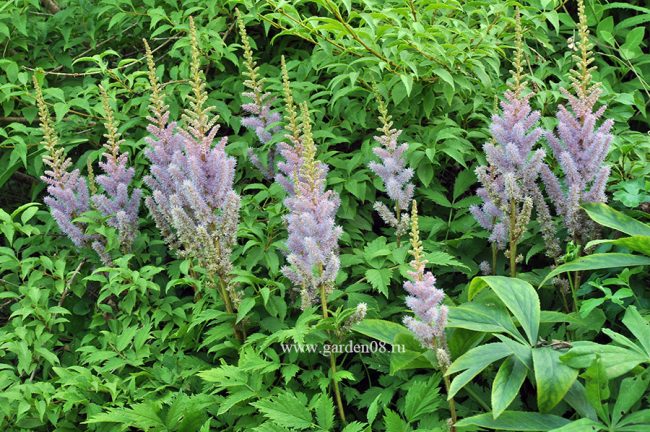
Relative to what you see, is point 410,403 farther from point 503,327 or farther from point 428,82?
point 428,82

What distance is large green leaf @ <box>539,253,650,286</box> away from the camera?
3.01 metres

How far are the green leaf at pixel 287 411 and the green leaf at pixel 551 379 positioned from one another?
0.90 meters

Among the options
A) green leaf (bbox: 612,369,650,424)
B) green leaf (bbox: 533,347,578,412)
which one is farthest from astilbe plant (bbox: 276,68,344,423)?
green leaf (bbox: 612,369,650,424)

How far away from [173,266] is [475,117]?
73.4 inches

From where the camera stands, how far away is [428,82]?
160 inches

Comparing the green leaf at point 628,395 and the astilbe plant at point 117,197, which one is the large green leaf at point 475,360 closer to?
the green leaf at point 628,395

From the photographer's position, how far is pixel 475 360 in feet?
8.77

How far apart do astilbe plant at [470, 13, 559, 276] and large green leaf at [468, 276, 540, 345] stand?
1.38 feet

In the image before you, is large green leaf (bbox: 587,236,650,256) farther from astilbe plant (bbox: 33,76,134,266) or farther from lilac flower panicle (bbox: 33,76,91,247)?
lilac flower panicle (bbox: 33,76,91,247)

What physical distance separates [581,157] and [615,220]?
308 millimetres

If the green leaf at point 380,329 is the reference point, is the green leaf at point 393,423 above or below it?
below

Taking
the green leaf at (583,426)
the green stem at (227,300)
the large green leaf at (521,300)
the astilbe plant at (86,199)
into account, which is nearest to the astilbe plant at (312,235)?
the green stem at (227,300)

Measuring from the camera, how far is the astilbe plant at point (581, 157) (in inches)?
125

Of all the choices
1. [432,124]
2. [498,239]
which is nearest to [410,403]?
[498,239]
